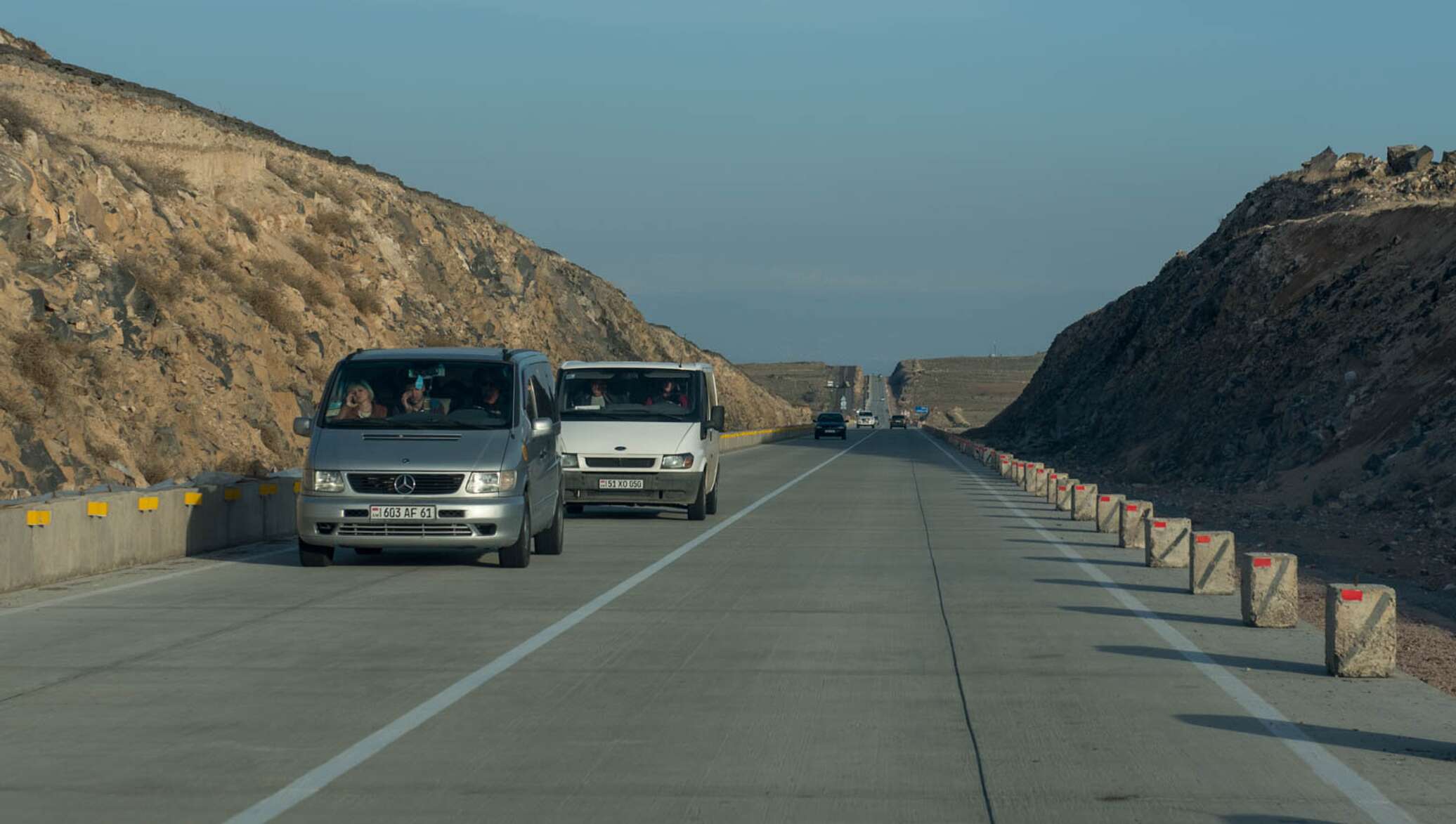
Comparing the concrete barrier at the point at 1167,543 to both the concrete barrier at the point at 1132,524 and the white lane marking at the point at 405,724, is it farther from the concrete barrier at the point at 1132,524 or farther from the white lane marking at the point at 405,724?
the white lane marking at the point at 405,724

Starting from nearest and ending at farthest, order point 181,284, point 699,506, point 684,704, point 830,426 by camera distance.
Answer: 1. point 684,704
2. point 699,506
3. point 181,284
4. point 830,426

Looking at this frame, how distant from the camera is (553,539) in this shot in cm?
1844

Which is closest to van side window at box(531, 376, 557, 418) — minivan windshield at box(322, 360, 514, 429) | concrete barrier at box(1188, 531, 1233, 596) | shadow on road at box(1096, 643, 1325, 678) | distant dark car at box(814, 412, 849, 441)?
minivan windshield at box(322, 360, 514, 429)

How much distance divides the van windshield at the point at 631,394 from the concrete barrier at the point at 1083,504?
618cm

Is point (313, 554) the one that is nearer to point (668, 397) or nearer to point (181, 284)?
point (668, 397)

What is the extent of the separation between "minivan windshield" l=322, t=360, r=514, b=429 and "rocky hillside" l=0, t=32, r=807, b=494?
1337 centimetres

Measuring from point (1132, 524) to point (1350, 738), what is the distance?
12.5m

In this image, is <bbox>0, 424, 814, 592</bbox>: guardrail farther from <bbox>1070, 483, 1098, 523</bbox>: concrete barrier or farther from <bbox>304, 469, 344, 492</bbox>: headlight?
<bbox>1070, 483, 1098, 523</bbox>: concrete barrier

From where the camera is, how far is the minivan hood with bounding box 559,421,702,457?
79.5 feet

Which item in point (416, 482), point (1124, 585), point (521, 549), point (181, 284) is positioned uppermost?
point (181, 284)

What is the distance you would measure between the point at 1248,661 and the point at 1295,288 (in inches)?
1734

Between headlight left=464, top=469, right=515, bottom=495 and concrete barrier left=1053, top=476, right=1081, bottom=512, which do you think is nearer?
headlight left=464, top=469, right=515, bottom=495

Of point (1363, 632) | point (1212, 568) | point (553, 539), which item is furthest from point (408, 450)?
point (1363, 632)

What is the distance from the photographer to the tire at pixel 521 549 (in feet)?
54.8
